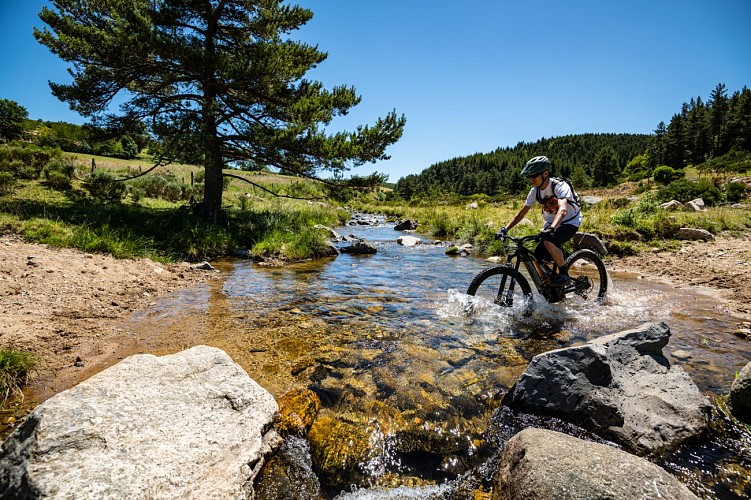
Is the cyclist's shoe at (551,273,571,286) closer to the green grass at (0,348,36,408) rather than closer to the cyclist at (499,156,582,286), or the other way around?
the cyclist at (499,156,582,286)

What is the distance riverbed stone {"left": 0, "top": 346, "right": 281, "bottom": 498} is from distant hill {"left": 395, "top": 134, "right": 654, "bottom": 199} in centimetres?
8309

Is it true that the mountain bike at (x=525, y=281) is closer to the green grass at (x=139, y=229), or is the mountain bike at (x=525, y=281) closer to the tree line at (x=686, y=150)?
the green grass at (x=139, y=229)

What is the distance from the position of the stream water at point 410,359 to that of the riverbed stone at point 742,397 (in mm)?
199

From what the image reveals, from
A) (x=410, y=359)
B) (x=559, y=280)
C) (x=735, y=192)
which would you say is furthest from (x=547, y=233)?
(x=735, y=192)

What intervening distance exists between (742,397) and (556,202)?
3.94 m

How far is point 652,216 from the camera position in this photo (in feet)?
47.0

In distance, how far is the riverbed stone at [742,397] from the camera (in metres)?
3.34

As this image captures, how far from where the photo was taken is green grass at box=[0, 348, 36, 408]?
3.35 meters

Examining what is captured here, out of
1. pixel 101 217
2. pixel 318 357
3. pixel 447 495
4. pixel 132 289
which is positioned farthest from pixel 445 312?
pixel 101 217

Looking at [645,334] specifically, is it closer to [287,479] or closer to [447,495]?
[447,495]

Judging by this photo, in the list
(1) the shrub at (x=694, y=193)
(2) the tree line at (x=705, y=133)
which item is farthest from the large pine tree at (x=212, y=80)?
(2) the tree line at (x=705, y=133)

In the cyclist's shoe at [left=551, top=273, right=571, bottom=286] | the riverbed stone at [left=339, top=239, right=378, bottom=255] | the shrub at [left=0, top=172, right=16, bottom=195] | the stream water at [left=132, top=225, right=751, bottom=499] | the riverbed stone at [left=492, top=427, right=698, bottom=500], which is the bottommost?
the stream water at [left=132, top=225, right=751, bottom=499]

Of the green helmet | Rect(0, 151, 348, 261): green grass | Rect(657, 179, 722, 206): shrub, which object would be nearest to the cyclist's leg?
the green helmet

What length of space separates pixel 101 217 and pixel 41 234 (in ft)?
9.04
